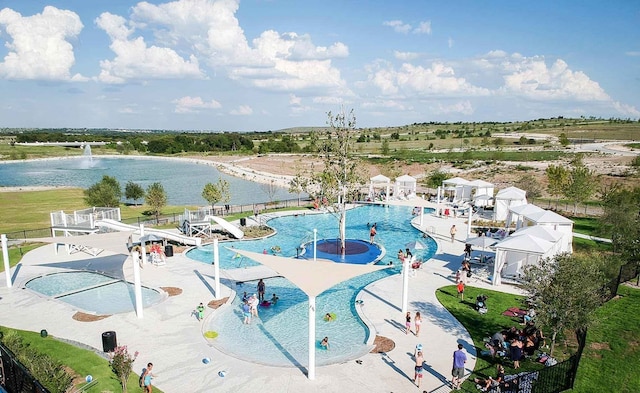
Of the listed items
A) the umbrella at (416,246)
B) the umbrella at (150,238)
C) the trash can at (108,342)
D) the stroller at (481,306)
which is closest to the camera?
the trash can at (108,342)

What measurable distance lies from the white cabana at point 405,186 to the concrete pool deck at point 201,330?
21.6 metres

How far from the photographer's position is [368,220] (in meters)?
40.3

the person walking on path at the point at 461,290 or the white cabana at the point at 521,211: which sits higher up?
the white cabana at the point at 521,211

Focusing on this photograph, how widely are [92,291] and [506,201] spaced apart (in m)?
33.0

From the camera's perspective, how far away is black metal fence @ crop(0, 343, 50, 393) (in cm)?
988

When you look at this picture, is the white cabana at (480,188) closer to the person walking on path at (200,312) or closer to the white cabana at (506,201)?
the white cabana at (506,201)

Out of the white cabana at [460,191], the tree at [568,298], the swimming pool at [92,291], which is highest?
the tree at [568,298]

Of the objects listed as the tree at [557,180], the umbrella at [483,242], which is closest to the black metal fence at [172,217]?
the umbrella at [483,242]

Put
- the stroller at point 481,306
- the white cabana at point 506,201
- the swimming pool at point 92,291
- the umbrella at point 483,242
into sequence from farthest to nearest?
the white cabana at point 506,201
the umbrella at point 483,242
the swimming pool at point 92,291
the stroller at point 481,306

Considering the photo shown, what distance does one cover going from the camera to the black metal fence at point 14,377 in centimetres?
988

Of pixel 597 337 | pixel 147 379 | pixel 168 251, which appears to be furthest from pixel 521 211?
pixel 147 379

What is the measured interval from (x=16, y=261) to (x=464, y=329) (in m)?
26.0

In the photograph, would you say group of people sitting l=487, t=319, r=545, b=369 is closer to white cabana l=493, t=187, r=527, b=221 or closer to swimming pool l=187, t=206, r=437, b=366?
swimming pool l=187, t=206, r=437, b=366

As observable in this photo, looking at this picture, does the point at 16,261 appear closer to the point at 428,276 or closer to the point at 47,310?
the point at 47,310
